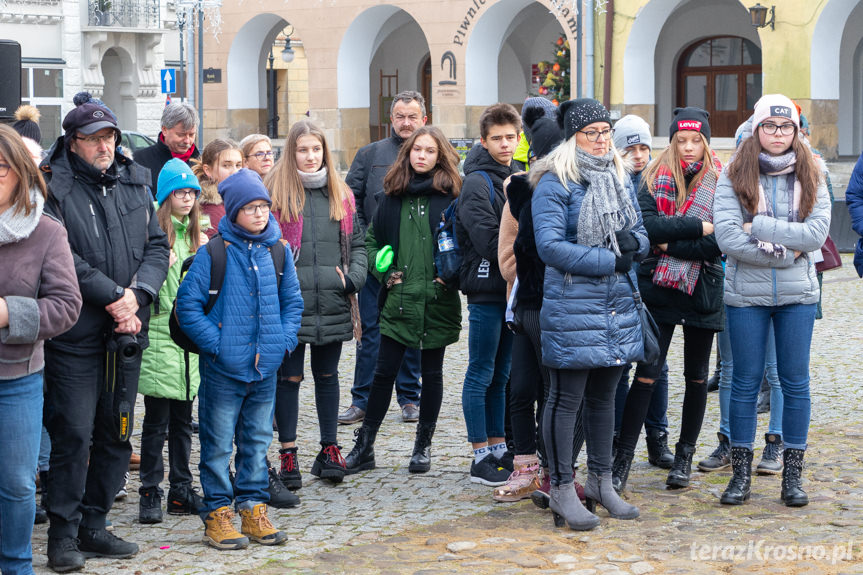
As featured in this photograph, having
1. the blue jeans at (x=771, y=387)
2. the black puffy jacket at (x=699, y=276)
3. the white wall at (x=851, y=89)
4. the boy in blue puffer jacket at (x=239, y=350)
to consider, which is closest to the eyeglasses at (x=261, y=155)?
the boy in blue puffer jacket at (x=239, y=350)

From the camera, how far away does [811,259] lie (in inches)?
241

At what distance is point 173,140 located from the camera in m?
7.38

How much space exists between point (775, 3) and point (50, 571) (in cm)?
2360

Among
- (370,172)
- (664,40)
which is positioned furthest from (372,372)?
(664,40)

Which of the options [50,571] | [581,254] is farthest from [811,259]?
[50,571]

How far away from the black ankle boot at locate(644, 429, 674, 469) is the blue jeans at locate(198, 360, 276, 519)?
2.26 meters

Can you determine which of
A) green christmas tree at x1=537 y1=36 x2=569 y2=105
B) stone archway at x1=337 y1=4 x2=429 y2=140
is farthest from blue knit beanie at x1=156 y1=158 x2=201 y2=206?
stone archway at x1=337 y1=4 x2=429 y2=140

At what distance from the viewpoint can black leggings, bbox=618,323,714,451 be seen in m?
6.27

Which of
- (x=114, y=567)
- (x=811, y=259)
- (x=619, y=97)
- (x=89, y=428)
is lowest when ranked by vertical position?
(x=114, y=567)

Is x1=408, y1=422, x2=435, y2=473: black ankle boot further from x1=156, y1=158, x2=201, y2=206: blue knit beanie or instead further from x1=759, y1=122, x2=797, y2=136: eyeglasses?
x1=759, y1=122, x2=797, y2=136: eyeglasses

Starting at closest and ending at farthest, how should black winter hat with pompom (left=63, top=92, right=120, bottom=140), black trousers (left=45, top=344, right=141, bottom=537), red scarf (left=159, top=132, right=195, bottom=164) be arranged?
black trousers (left=45, top=344, right=141, bottom=537), black winter hat with pompom (left=63, top=92, right=120, bottom=140), red scarf (left=159, top=132, right=195, bottom=164)

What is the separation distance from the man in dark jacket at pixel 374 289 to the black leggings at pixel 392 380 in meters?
1.30

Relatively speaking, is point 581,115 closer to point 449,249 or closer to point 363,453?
point 449,249

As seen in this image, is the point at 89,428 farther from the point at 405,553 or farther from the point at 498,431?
the point at 498,431
